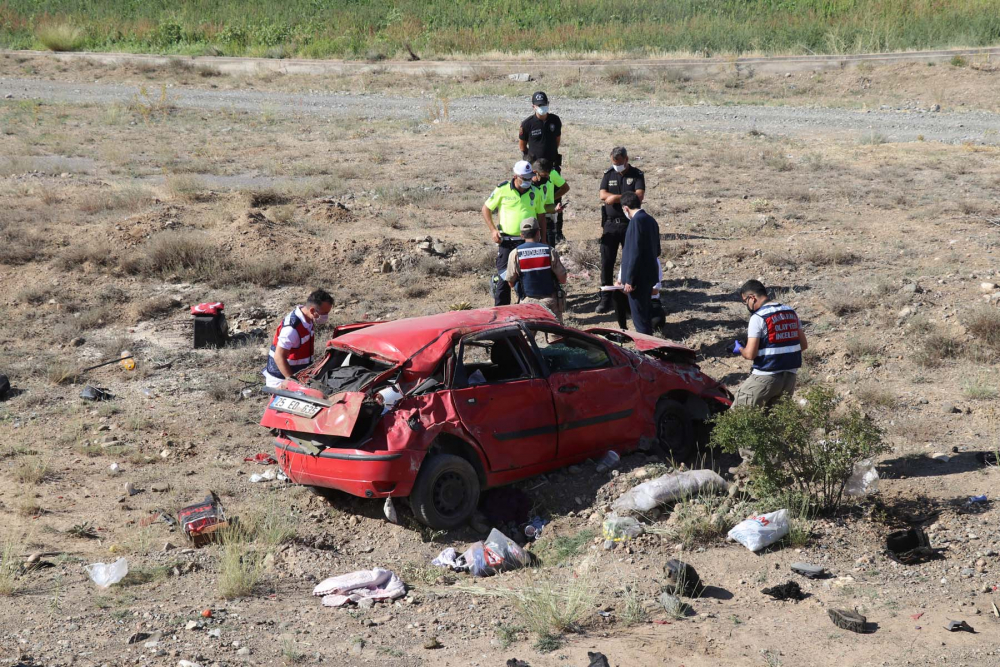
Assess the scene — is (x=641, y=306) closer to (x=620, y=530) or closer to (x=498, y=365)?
(x=498, y=365)

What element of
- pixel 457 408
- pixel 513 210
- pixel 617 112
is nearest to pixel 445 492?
pixel 457 408

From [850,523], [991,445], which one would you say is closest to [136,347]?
[850,523]

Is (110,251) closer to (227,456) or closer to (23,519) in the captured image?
(227,456)

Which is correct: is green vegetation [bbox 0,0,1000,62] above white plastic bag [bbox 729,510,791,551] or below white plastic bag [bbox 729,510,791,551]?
above

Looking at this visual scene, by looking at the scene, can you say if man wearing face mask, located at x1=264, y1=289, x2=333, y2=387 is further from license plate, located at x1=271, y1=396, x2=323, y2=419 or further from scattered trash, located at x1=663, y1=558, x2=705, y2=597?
scattered trash, located at x1=663, y1=558, x2=705, y2=597

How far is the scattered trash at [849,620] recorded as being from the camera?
588 centimetres

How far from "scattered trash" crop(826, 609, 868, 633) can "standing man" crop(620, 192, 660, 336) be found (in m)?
4.89

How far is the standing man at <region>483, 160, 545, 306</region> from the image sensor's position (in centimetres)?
1111

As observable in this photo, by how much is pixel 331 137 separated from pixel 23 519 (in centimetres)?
1836

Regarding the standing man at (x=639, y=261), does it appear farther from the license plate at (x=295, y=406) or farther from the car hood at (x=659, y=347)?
the license plate at (x=295, y=406)

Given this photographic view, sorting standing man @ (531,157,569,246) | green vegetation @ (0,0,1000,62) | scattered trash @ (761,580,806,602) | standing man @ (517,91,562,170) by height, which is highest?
green vegetation @ (0,0,1000,62)

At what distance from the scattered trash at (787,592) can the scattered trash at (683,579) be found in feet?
1.46

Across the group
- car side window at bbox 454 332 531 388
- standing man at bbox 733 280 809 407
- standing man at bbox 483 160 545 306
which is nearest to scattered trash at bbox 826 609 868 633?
standing man at bbox 733 280 809 407

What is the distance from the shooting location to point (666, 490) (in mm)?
7602
